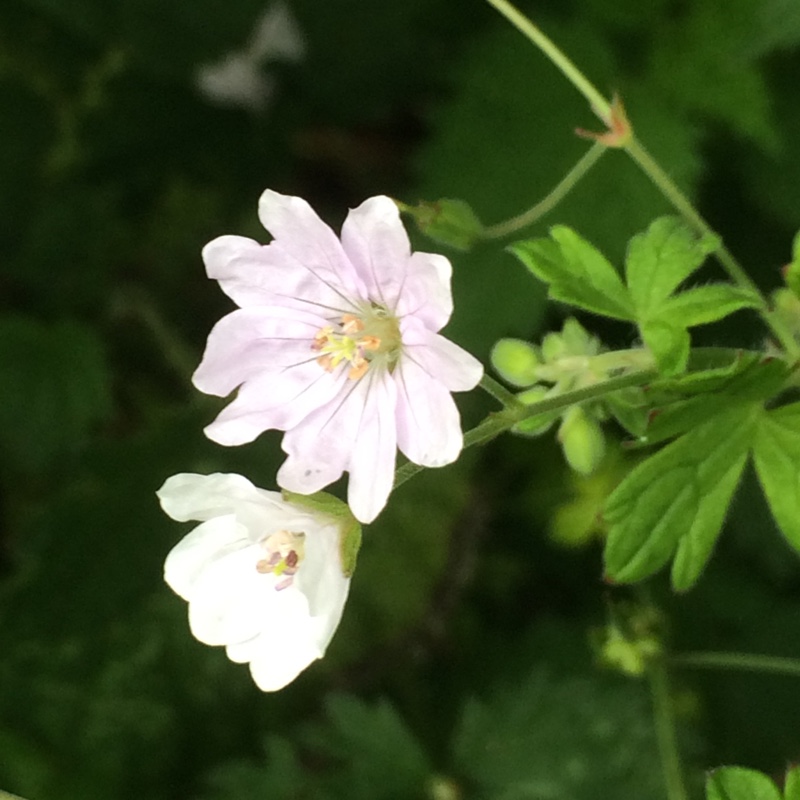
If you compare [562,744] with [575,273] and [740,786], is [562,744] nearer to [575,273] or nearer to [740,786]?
[740,786]

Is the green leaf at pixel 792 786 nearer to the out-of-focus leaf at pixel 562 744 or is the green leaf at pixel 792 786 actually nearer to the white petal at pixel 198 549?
the white petal at pixel 198 549

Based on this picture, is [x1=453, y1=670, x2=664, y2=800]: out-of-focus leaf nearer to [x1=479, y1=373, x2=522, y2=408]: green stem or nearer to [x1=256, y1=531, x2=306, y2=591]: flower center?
[x1=256, y1=531, x2=306, y2=591]: flower center

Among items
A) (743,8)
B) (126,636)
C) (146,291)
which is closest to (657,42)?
(743,8)

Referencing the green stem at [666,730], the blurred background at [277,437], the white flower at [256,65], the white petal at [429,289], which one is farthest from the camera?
the white flower at [256,65]

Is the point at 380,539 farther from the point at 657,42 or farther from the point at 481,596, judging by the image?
the point at 657,42

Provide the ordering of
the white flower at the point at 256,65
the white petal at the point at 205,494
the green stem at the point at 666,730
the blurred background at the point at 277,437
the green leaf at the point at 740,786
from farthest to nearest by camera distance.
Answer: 1. the white flower at the point at 256,65
2. the blurred background at the point at 277,437
3. the green stem at the point at 666,730
4. the green leaf at the point at 740,786
5. the white petal at the point at 205,494

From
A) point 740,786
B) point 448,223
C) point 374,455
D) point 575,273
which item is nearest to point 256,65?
point 448,223

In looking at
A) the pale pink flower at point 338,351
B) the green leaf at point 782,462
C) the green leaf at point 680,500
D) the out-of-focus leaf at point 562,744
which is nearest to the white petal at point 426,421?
the pale pink flower at point 338,351

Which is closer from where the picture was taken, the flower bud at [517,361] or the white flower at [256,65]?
the flower bud at [517,361]
